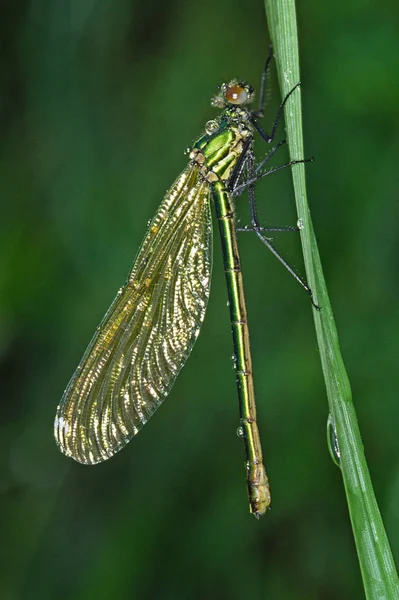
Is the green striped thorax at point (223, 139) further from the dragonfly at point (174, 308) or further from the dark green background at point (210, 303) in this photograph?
the dark green background at point (210, 303)

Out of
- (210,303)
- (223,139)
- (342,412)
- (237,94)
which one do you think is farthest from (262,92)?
(342,412)

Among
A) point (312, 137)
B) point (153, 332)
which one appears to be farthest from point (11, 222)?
point (312, 137)

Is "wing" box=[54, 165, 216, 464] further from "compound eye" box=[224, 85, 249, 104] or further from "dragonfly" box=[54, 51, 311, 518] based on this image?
"compound eye" box=[224, 85, 249, 104]

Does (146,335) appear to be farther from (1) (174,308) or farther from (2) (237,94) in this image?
(2) (237,94)

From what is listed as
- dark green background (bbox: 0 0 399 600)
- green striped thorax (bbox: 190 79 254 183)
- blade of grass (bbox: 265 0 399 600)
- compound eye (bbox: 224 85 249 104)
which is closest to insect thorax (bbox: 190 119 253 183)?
green striped thorax (bbox: 190 79 254 183)

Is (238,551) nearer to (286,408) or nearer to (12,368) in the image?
(286,408)

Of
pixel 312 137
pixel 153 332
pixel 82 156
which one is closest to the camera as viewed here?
pixel 153 332

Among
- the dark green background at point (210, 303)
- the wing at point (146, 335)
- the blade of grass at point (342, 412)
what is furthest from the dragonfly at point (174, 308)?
the blade of grass at point (342, 412)
